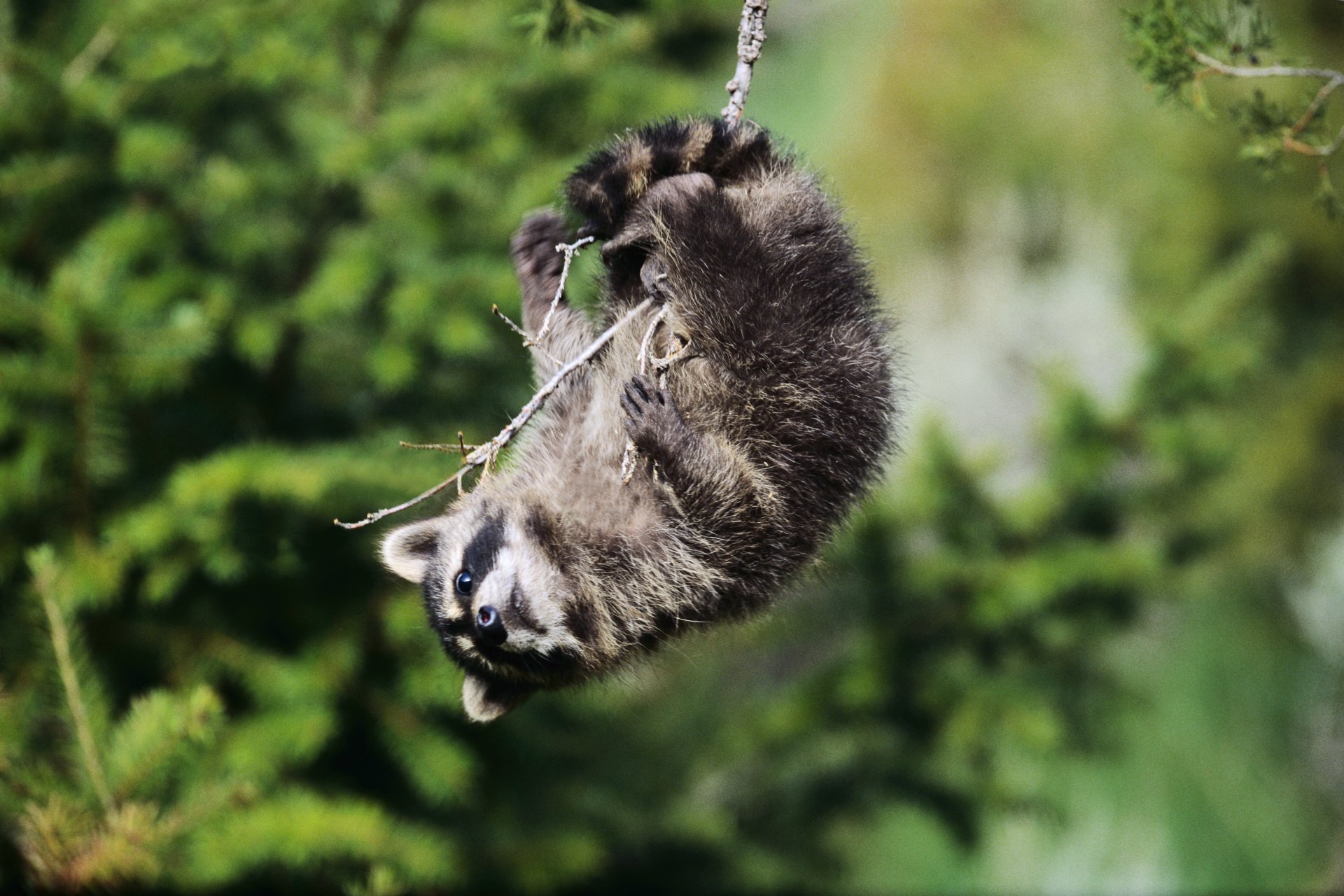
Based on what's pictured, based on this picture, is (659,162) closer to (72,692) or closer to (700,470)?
(700,470)

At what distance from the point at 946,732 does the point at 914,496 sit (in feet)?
3.03

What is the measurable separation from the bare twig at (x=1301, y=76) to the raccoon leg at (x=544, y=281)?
1283 mm

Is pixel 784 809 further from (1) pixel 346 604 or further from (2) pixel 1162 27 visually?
(2) pixel 1162 27

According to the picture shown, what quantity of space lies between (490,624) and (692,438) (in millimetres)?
490

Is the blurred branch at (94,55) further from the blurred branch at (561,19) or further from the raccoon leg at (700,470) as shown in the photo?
the raccoon leg at (700,470)

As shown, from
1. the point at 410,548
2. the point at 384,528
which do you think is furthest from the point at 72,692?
the point at 384,528

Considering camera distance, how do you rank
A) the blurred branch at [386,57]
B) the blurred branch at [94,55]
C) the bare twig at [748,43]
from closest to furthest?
the bare twig at [748,43], the blurred branch at [386,57], the blurred branch at [94,55]

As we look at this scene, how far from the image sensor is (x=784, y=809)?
459 cm

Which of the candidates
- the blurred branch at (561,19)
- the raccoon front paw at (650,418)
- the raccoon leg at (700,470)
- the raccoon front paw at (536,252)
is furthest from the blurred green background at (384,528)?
the raccoon front paw at (650,418)

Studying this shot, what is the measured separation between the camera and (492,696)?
2.18 m

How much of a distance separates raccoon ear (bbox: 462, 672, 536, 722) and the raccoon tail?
90 centimetres

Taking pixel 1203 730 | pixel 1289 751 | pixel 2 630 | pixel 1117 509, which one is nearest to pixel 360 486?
pixel 2 630

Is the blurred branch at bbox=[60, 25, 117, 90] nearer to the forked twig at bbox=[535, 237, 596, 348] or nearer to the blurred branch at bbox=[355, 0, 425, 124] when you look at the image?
the blurred branch at bbox=[355, 0, 425, 124]

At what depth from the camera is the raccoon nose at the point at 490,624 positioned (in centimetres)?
194
